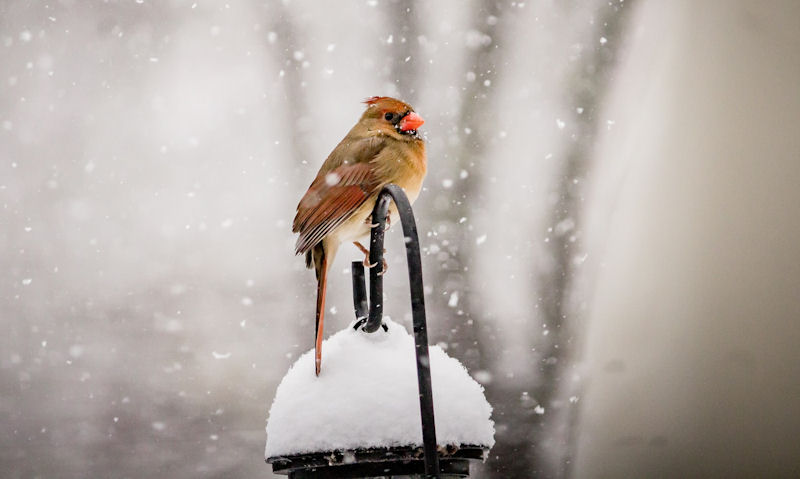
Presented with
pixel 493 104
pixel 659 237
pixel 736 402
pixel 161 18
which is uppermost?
pixel 161 18

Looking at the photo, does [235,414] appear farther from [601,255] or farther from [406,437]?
[406,437]

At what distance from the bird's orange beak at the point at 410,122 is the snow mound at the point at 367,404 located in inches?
30.1

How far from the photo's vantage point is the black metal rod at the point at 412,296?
103cm

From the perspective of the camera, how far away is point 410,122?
188cm

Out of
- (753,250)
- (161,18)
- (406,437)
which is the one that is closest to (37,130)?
(161,18)

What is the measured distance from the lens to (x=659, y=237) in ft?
19.0

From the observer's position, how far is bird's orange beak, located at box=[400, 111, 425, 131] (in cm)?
185

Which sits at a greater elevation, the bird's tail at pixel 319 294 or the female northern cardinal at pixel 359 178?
the female northern cardinal at pixel 359 178

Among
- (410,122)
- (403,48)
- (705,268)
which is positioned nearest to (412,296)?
(410,122)

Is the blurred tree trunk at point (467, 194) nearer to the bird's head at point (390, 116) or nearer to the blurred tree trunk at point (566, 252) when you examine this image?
the blurred tree trunk at point (566, 252)

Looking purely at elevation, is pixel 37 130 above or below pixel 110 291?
above

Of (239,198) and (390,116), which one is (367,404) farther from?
(239,198)

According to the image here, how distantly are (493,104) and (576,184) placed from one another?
2.42 ft

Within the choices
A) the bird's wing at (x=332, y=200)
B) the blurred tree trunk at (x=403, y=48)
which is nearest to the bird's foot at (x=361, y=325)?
the bird's wing at (x=332, y=200)
